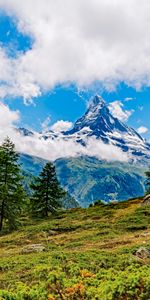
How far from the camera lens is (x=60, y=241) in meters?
39.7

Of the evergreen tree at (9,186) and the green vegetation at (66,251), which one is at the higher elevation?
the evergreen tree at (9,186)

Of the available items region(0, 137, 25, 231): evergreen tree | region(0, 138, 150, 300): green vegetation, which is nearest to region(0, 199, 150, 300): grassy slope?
region(0, 138, 150, 300): green vegetation

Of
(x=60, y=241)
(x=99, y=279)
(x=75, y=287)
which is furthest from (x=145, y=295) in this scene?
(x=60, y=241)

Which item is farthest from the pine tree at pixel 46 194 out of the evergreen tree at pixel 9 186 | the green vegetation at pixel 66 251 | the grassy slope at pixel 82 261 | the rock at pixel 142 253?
the rock at pixel 142 253

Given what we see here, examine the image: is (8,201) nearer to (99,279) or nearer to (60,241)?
(60,241)

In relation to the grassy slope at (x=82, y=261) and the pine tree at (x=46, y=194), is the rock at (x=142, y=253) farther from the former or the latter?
the pine tree at (x=46, y=194)

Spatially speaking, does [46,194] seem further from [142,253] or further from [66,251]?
[142,253]

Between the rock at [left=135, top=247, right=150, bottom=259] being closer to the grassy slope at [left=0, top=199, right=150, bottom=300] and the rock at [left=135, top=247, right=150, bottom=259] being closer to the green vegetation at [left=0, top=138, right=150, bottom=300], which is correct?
the green vegetation at [left=0, top=138, right=150, bottom=300]

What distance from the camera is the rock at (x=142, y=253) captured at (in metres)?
26.3

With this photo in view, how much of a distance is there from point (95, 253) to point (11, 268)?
6.66 m

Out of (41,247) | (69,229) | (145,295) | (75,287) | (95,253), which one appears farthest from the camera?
(69,229)

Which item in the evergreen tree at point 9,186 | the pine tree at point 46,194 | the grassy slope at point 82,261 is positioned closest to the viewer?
the grassy slope at point 82,261

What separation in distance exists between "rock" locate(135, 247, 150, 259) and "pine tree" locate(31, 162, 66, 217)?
45.4 meters

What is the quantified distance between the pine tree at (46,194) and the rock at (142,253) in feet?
149
